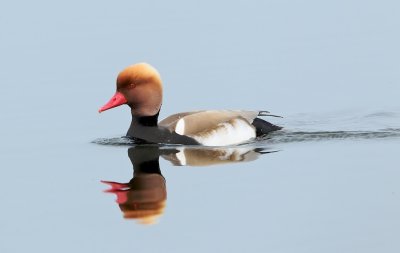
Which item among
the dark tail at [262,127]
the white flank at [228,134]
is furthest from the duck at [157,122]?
the dark tail at [262,127]

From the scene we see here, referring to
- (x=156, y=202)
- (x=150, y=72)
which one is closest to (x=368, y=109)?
(x=150, y=72)

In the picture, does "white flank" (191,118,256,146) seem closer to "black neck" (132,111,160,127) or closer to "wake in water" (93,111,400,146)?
"wake in water" (93,111,400,146)

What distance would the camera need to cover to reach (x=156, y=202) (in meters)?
10.6

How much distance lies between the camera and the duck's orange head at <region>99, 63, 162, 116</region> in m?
13.7

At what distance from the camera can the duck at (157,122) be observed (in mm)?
13570

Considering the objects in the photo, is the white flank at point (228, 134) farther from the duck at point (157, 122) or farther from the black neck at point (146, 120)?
the black neck at point (146, 120)

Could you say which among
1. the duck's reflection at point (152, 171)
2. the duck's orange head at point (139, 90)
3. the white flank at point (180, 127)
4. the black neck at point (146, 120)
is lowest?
the duck's reflection at point (152, 171)

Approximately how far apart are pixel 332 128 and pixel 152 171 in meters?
→ 3.15

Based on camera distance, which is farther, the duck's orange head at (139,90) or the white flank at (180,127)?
the duck's orange head at (139,90)

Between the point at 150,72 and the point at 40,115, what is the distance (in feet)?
6.92

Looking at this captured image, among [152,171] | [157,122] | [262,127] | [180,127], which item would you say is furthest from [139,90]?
[152,171]

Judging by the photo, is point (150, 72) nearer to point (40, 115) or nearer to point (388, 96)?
point (40, 115)

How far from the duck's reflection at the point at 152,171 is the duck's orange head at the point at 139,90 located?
570 mm

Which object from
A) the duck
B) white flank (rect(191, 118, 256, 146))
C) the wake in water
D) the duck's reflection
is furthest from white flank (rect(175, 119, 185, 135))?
the wake in water
